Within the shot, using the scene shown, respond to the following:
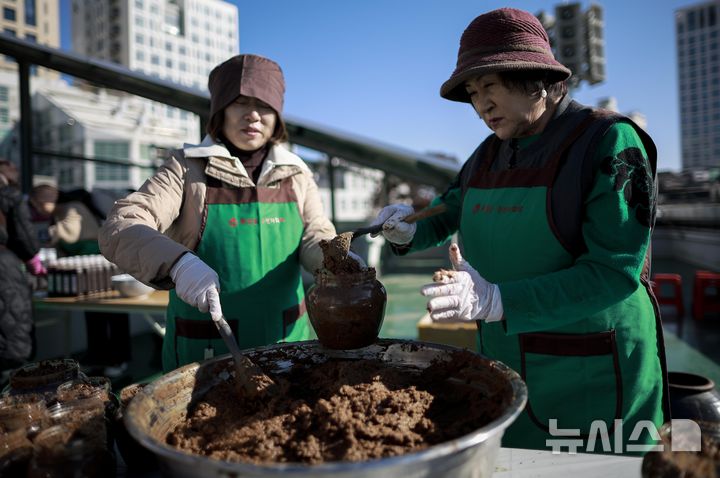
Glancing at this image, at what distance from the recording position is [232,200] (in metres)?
2.03

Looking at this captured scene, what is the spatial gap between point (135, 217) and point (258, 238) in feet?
1.58

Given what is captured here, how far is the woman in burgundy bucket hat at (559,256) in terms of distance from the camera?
138cm

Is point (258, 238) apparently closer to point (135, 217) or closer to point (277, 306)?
point (277, 306)

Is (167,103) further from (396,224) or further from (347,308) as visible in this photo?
(347,308)

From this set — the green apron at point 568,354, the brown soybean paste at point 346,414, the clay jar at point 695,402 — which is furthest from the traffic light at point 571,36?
the brown soybean paste at point 346,414

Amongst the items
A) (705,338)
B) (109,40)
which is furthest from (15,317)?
(109,40)

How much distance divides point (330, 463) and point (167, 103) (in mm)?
5777

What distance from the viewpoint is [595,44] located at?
9273mm

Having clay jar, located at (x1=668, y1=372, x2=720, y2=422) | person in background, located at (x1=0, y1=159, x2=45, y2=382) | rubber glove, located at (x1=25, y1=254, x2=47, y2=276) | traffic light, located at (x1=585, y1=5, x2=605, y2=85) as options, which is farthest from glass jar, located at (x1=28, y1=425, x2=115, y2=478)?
traffic light, located at (x1=585, y1=5, x2=605, y2=85)

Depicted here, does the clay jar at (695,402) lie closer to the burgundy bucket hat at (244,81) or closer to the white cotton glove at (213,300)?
the white cotton glove at (213,300)

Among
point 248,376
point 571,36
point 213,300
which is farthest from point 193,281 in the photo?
point 571,36

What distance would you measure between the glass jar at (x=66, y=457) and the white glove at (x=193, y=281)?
0.53 meters

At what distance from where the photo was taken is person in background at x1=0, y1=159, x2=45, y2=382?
379cm

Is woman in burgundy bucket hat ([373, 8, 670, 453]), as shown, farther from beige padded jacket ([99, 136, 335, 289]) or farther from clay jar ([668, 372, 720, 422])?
beige padded jacket ([99, 136, 335, 289])
